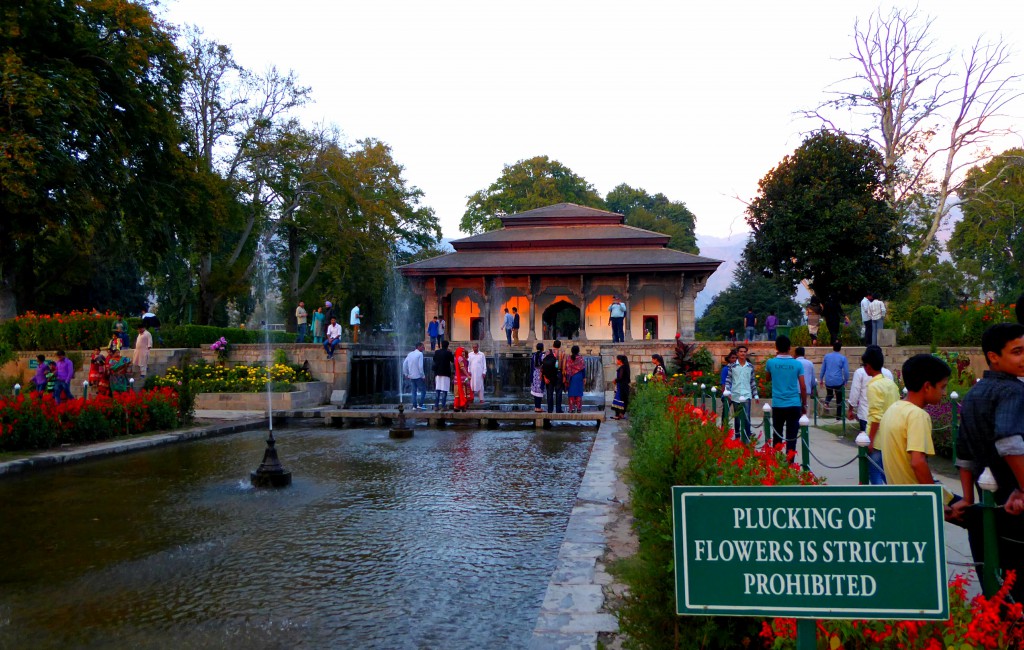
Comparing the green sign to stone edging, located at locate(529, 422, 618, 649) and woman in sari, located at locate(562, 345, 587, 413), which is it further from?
woman in sari, located at locate(562, 345, 587, 413)

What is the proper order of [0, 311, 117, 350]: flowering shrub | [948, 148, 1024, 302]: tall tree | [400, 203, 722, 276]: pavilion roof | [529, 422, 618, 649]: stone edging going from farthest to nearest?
[948, 148, 1024, 302]: tall tree, [400, 203, 722, 276]: pavilion roof, [0, 311, 117, 350]: flowering shrub, [529, 422, 618, 649]: stone edging

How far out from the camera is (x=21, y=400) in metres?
10.4

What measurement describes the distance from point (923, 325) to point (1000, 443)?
64.1 ft

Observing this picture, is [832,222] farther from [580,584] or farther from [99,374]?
[580,584]

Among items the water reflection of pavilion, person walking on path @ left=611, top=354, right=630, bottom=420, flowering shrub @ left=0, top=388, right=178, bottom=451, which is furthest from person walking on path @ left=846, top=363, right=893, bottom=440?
the water reflection of pavilion

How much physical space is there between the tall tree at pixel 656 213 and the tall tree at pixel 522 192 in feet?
21.5

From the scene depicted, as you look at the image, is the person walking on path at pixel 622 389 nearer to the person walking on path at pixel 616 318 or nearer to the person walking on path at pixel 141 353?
the person walking on path at pixel 616 318

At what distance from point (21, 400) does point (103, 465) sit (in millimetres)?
1863

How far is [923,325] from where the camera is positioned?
1998 cm

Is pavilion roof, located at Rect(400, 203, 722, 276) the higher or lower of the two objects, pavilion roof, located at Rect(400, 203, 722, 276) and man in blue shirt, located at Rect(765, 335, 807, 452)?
the higher

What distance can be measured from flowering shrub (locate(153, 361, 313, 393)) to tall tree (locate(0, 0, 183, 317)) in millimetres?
5167

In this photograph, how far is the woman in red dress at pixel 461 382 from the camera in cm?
1580

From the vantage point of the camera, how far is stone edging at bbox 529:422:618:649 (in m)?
3.75

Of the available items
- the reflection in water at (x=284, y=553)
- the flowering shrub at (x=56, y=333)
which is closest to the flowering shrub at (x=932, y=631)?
the reflection in water at (x=284, y=553)
